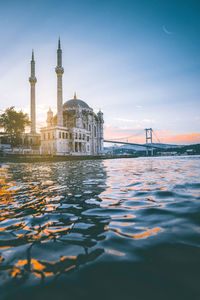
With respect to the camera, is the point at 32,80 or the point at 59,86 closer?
the point at 59,86

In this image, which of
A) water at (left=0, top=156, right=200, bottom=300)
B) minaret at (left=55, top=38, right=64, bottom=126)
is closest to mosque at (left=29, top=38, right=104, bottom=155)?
minaret at (left=55, top=38, right=64, bottom=126)

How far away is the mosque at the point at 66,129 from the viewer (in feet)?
172

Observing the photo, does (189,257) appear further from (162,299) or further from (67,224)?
(67,224)

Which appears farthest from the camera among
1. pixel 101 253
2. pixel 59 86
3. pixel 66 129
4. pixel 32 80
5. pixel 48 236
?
pixel 32 80

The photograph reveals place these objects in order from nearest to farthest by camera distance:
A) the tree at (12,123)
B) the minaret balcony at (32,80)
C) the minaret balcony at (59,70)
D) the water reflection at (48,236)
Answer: the water reflection at (48,236) < the tree at (12,123) < the minaret balcony at (59,70) < the minaret balcony at (32,80)

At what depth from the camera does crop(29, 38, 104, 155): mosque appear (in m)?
52.3

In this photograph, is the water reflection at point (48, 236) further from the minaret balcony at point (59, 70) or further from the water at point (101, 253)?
the minaret balcony at point (59, 70)

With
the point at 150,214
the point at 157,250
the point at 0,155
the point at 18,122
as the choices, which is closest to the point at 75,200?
the point at 150,214

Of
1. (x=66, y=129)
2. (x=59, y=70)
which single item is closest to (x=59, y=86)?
(x=59, y=70)

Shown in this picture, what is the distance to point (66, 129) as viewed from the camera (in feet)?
184

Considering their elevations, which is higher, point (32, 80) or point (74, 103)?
point (32, 80)

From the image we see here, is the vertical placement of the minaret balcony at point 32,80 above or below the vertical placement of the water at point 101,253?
above

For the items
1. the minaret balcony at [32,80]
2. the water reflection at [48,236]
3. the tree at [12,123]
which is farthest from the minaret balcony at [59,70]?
the water reflection at [48,236]

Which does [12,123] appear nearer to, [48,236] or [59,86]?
[59,86]
